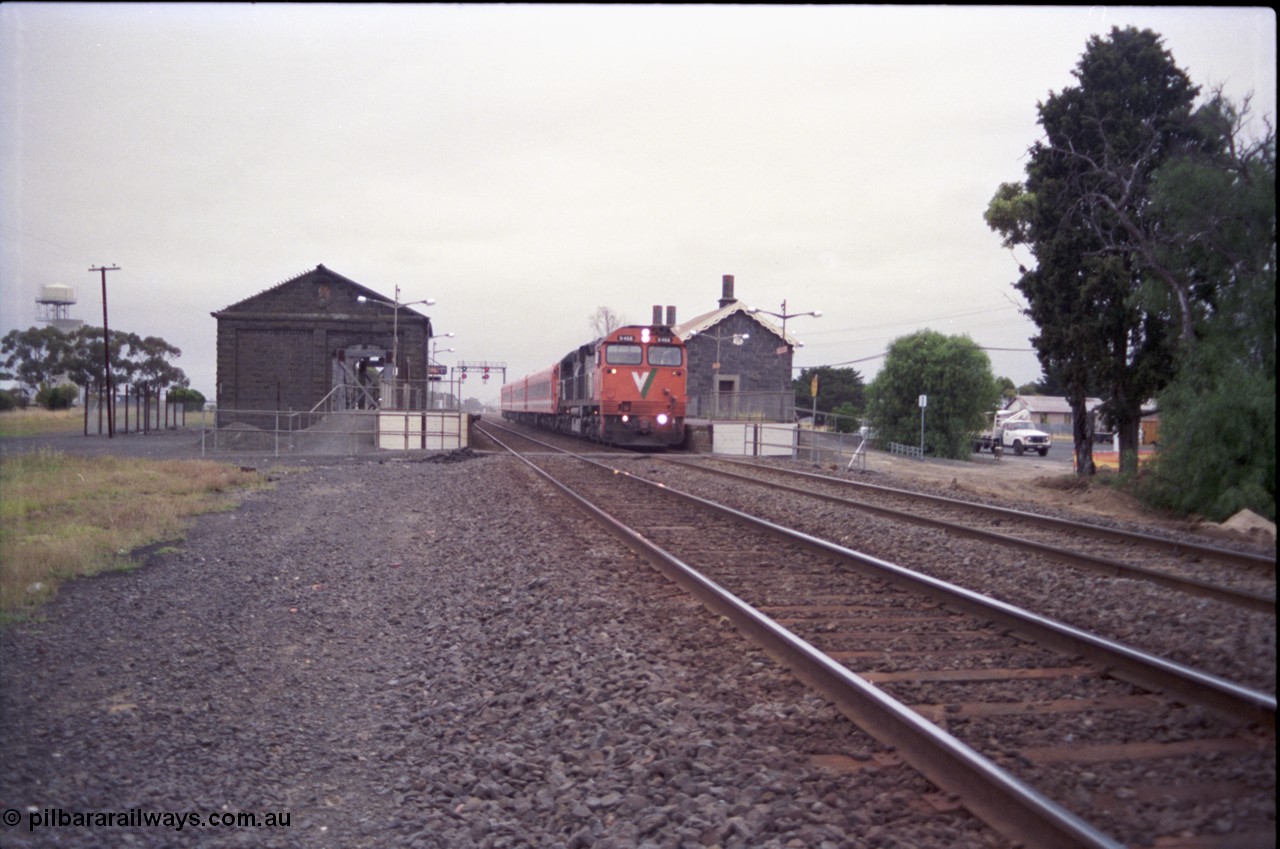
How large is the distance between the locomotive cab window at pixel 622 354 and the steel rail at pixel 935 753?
20811mm

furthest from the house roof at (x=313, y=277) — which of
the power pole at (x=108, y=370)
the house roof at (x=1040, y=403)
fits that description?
the house roof at (x=1040, y=403)

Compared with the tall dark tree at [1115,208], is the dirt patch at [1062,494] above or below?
below

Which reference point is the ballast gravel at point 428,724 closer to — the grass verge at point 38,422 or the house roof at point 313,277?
the grass verge at point 38,422

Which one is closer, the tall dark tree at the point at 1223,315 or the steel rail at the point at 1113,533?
the tall dark tree at the point at 1223,315

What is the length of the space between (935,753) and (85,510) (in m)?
12.5

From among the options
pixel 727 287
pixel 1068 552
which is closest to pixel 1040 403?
pixel 727 287

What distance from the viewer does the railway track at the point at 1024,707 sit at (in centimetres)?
310

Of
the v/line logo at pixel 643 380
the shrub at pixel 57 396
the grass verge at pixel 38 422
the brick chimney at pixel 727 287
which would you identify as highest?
the brick chimney at pixel 727 287

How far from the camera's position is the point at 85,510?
12.5m

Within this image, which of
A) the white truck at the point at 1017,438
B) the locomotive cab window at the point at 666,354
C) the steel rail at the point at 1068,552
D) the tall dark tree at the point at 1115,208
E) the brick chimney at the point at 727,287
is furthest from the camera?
the brick chimney at the point at 727,287

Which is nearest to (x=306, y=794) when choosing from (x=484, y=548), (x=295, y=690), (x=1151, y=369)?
(x=295, y=690)

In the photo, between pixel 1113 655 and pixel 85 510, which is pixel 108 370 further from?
pixel 1113 655

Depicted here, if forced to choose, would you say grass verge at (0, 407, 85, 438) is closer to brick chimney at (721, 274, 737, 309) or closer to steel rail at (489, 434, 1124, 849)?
steel rail at (489, 434, 1124, 849)

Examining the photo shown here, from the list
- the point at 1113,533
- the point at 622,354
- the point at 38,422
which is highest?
the point at 622,354
